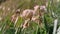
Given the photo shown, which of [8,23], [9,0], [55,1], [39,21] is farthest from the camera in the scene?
[9,0]

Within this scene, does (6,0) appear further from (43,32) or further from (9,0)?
(43,32)

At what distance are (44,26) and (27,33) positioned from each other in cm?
9

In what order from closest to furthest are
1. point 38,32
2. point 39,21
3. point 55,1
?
point 38,32, point 39,21, point 55,1

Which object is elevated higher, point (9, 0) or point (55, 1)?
point (55, 1)

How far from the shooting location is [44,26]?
1203mm

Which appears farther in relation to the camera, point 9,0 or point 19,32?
point 9,0

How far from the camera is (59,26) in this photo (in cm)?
121

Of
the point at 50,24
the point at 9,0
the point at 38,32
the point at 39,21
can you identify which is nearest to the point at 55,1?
the point at 39,21

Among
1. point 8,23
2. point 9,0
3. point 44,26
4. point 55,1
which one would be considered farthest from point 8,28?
point 9,0

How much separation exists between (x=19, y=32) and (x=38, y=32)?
94 millimetres

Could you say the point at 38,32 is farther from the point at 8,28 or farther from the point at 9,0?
the point at 9,0

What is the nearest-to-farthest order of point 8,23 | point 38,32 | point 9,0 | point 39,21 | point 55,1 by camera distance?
point 38,32, point 8,23, point 39,21, point 55,1, point 9,0

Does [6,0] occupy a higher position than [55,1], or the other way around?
[55,1]

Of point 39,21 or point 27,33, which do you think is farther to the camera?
point 39,21
